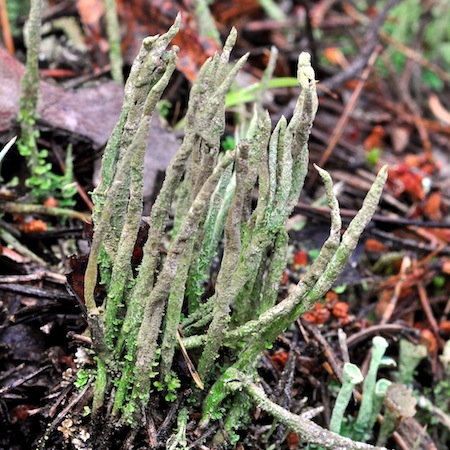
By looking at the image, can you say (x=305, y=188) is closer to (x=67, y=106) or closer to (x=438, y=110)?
(x=67, y=106)

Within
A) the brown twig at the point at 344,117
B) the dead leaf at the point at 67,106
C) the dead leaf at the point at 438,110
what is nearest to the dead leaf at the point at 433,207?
the brown twig at the point at 344,117

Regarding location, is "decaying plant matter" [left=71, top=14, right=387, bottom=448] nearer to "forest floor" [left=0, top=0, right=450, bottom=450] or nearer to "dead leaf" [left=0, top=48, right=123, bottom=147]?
"forest floor" [left=0, top=0, right=450, bottom=450]

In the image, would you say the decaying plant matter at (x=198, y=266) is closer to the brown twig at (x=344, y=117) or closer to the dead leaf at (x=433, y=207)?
the brown twig at (x=344, y=117)

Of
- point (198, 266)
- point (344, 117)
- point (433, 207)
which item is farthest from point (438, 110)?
point (198, 266)

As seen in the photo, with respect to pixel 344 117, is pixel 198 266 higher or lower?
higher

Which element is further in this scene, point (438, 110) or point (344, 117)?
point (438, 110)
